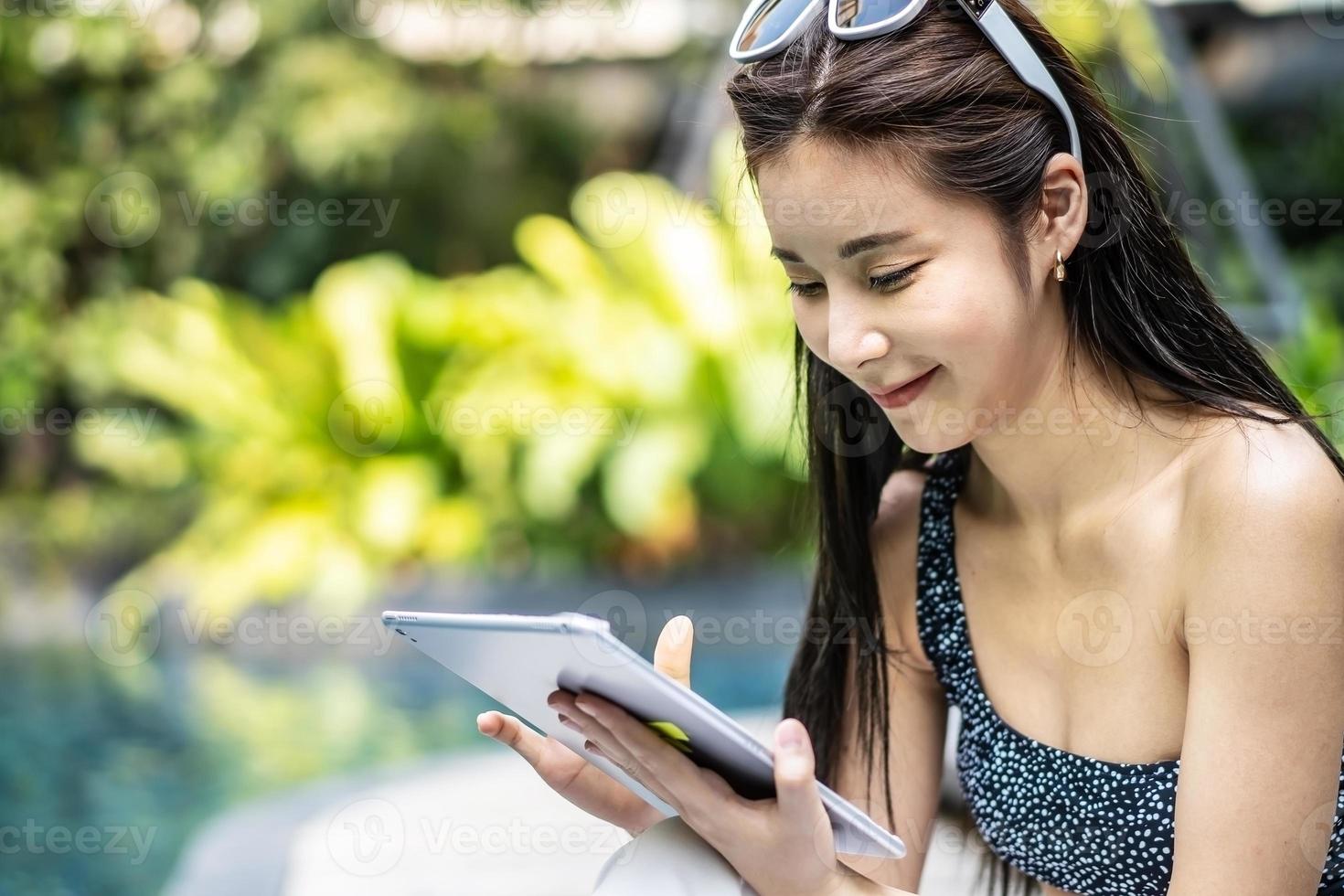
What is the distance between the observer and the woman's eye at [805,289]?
169cm

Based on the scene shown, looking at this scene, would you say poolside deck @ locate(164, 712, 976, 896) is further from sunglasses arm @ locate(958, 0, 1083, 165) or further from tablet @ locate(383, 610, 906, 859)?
sunglasses arm @ locate(958, 0, 1083, 165)

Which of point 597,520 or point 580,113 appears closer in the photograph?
point 597,520

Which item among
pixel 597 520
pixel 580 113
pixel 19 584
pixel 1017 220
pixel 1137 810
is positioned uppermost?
pixel 1017 220

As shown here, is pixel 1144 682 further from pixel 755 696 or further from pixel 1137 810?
pixel 755 696

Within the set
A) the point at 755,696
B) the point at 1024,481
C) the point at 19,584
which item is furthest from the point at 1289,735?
the point at 19,584

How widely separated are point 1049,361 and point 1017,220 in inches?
8.7

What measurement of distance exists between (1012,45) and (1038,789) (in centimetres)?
93

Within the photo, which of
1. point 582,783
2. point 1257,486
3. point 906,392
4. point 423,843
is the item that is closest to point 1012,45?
point 906,392

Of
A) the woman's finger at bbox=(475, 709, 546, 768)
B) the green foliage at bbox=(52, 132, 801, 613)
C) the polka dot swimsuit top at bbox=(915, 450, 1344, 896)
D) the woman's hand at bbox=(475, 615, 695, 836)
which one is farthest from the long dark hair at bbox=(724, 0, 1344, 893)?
the green foliage at bbox=(52, 132, 801, 613)

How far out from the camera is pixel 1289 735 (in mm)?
1576

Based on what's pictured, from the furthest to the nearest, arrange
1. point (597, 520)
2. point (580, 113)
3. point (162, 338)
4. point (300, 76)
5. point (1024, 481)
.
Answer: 1. point (580, 113)
2. point (300, 76)
3. point (162, 338)
4. point (597, 520)
5. point (1024, 481)

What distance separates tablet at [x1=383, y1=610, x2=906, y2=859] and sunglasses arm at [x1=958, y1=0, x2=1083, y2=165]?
829mm

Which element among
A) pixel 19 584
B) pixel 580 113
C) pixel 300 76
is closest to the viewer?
pixel 19 584

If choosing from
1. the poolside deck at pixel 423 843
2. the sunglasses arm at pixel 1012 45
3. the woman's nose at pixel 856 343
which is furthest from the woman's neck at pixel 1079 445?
the poolside deck at pixel 423 843
